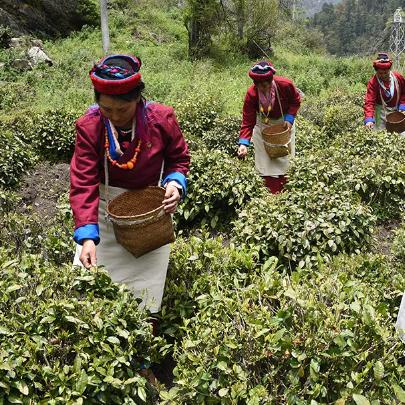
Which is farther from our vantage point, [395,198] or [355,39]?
[355,39]

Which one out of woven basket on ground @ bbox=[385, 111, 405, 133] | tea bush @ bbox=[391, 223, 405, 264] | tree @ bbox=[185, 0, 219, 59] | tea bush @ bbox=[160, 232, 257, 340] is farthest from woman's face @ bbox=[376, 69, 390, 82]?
tree @ bbox=[185, 0, 219, 59]

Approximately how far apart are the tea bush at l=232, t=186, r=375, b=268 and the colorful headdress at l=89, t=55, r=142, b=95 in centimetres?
172

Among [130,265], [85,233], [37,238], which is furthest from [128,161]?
[37,238]

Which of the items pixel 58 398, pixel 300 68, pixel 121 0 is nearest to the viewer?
pixel 58 398

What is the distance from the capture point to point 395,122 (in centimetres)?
556

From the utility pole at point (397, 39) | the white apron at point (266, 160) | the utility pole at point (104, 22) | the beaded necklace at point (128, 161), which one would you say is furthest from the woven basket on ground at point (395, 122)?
the utility pole at point (397, 39)

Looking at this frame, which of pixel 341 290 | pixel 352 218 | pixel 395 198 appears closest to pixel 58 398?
pixel 341 290

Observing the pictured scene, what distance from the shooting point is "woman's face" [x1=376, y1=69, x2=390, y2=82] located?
5.30 m

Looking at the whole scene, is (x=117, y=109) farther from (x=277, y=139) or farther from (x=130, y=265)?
(x=277, y=139)

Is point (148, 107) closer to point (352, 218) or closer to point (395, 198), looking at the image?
point (352, 218)

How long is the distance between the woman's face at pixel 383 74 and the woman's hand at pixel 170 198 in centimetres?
384

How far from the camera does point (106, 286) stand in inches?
92.1

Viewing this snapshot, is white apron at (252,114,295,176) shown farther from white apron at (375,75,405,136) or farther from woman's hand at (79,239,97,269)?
woman's hand at (79,239,97,269)

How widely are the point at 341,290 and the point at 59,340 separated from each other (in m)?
1.29
